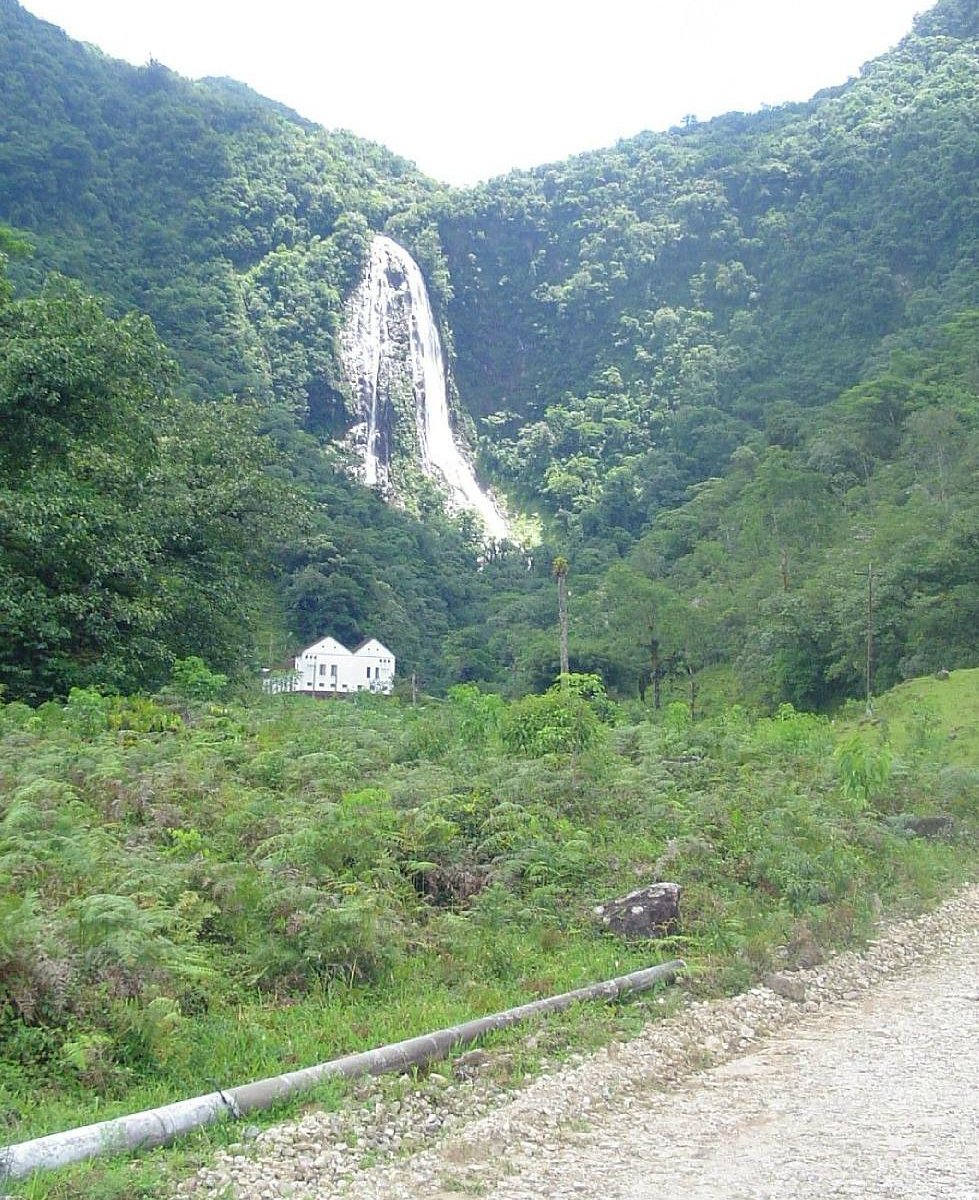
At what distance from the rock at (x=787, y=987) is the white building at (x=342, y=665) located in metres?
51.2

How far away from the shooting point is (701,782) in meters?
12.0

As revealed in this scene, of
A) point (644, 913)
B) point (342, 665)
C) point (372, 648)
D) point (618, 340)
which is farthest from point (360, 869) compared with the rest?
point (618, 340)

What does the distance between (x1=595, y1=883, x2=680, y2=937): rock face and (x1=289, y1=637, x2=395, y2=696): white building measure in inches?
1991

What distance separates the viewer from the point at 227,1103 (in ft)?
14.5

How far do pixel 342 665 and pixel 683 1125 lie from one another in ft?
190

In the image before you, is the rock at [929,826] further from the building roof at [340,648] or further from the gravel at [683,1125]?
the building roof at [340,648]

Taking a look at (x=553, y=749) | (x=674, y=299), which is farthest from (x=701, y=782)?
(x=674, y=299)

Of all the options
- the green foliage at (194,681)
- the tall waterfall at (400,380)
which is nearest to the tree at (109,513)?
the green foliage at (194,681)

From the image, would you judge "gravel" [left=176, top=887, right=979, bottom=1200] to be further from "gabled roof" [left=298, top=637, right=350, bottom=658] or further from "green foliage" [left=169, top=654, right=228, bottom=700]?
"gabled roof" [left=298, top=637, right=350, bottom=658]

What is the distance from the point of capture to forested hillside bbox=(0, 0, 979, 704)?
44500 millimetres

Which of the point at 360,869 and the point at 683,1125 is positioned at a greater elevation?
the point at 360,869

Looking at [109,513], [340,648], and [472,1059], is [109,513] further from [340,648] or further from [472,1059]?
[340,648]

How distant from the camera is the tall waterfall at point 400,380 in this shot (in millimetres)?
96812

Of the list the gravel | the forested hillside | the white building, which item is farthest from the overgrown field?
the white building
